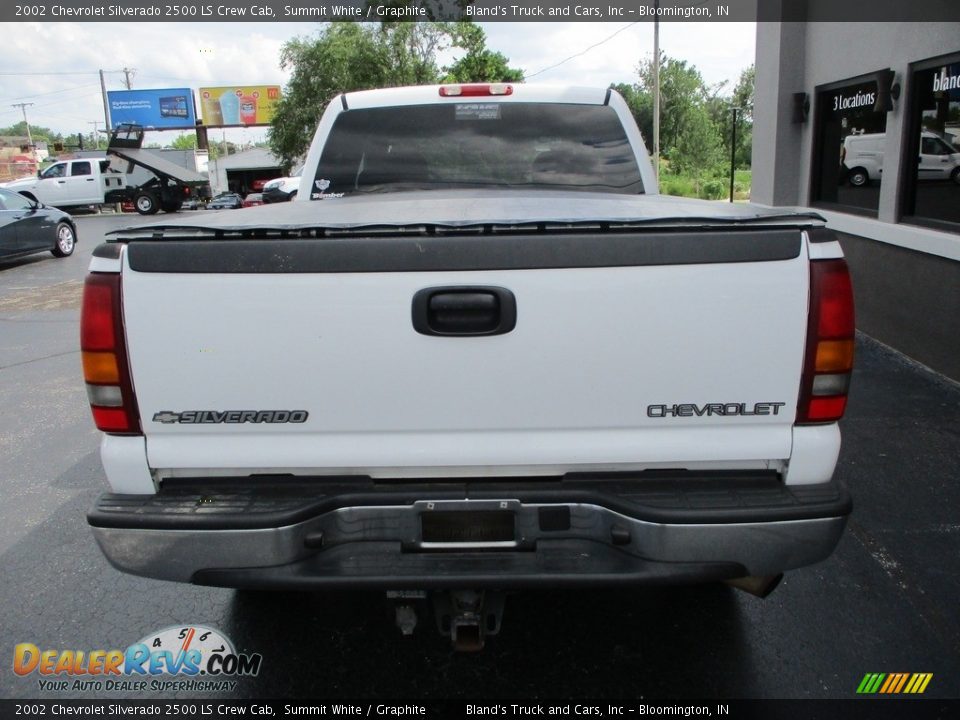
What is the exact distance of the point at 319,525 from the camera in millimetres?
2334

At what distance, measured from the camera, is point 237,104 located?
54500mm

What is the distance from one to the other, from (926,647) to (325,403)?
2.52 metres

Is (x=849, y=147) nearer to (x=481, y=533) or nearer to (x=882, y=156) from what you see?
(x=882, y=156)

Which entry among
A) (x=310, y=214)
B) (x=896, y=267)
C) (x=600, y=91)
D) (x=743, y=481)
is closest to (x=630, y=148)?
(x=600, y=91)

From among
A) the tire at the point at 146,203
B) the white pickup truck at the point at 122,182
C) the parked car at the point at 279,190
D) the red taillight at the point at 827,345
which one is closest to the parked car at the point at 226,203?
the parked car at the point at 279,190

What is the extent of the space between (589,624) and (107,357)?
6.98 ft

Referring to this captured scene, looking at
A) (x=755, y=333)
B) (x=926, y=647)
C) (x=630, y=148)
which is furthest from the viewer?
(x=630, y=148)

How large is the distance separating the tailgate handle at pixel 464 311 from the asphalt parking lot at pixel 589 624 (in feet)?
3.60

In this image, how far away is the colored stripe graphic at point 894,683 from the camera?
2.85 meters

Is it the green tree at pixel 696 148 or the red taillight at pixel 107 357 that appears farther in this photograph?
the green tree at pixel 696 148

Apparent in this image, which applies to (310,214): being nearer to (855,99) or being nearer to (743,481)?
(743,481)

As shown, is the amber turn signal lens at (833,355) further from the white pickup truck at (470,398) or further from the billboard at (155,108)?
the billboard at (155,108)

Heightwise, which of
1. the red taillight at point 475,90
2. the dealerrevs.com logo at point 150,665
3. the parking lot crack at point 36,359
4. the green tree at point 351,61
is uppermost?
the green tree at point 351,61

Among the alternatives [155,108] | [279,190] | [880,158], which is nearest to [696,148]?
[279,190]
